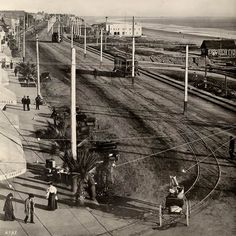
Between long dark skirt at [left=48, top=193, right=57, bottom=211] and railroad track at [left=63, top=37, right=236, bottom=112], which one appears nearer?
long dark skirt at [left=48, top=193, right=57, bottom=211]

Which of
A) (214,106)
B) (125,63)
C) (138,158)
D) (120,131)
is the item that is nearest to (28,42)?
(125,63)

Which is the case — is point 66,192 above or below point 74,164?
below

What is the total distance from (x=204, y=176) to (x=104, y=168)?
371cm

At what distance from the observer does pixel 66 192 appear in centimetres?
1681

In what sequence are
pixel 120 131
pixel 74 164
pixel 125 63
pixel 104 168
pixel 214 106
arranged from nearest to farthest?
pixel 74 164 → pixel 104 168 → pixel 120 131 → pixel 214 106 → pixel 125 63

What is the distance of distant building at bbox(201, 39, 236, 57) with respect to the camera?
213ft

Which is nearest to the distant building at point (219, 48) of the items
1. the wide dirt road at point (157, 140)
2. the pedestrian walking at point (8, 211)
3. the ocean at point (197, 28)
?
the ocean at point (197, 28)

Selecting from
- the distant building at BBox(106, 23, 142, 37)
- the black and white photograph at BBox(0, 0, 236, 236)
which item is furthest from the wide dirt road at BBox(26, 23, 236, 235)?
the distant building at BBox(106, 23, 142, 37)

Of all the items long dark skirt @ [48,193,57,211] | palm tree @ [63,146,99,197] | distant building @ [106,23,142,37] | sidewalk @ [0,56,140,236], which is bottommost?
sidewalk @ [0,56,140,236]

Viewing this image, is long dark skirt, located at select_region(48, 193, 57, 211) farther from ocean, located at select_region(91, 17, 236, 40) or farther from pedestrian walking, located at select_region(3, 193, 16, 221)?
ocean, located at select_region(91, 17, 236, 40)

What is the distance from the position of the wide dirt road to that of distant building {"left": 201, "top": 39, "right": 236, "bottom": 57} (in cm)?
2315

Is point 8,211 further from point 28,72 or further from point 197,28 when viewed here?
point 197,28

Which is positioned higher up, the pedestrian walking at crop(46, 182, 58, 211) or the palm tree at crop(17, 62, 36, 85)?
the palm tree at crop(17, 62, 36, 85)

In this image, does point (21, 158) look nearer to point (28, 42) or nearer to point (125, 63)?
point (125, 63)
